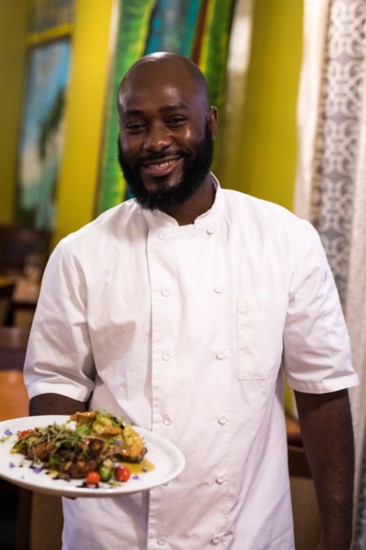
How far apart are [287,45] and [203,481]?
5.80 ft

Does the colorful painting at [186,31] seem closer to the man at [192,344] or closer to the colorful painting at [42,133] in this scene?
the man at [192,344]

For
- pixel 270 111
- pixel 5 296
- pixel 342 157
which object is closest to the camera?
pixel 342 157

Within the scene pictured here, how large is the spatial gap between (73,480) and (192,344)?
1.27 ft

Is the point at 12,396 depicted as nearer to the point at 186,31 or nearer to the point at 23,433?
the point at 23,433

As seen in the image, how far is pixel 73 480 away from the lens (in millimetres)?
1206

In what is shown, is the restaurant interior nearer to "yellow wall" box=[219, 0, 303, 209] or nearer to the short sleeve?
"yellow wall" box=[219, 0, 303, 209]

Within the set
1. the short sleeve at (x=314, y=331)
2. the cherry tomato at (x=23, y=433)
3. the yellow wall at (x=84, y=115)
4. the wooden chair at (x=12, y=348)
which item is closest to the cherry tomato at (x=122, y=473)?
the cherry tomato at (x=23, y=433)

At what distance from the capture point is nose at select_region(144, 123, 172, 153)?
1484mm

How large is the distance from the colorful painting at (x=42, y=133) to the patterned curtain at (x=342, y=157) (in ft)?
16.1

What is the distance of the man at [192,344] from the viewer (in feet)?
4.92

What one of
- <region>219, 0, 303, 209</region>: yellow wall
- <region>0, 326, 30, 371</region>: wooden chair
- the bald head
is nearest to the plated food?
the bald head

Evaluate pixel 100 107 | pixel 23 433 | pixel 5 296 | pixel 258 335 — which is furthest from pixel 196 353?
pixel 100 107

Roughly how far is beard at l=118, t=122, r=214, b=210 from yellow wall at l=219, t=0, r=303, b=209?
1.17m

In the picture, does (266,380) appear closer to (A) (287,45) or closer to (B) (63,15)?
(A) (287,45)
